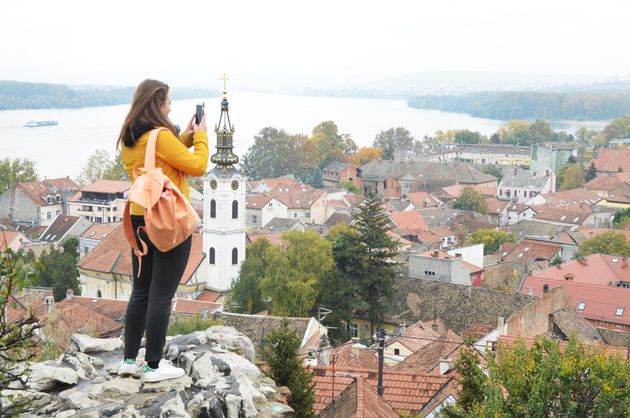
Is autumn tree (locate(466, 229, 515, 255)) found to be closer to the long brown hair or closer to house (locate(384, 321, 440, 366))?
house (locate(384, 321, 440, 366))

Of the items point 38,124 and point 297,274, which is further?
point 38,124

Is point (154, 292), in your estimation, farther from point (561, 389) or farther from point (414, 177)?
point (414, 177)

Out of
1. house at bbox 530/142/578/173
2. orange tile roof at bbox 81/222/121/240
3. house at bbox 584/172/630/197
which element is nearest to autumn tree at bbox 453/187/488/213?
house at bbox 584/172/630/197

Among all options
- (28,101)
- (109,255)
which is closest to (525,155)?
(109,255)

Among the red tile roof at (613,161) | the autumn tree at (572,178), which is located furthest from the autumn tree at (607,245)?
the red tile roof at (613,161)

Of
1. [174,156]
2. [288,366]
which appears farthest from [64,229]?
[174,156]

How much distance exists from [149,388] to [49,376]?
1.78ft

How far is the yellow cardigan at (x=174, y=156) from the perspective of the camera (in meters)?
4.64

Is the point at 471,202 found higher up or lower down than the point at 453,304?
lower down

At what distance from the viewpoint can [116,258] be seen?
27.9m

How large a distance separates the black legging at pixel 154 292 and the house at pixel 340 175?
197 feet

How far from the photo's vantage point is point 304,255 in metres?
24.3

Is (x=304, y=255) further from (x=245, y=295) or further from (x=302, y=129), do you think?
(x=302, y=129)

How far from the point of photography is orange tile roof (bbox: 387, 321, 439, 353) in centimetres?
1780
